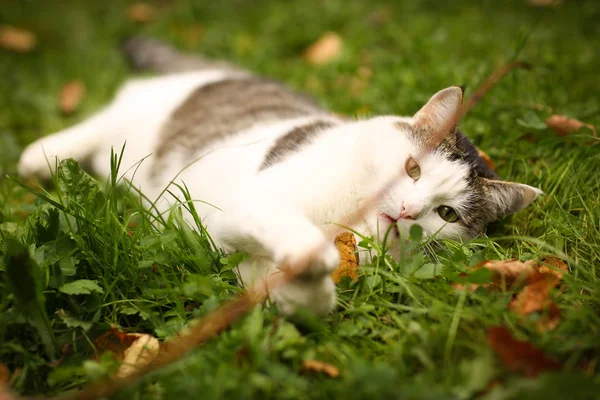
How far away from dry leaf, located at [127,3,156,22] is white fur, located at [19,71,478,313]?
94.0 inches

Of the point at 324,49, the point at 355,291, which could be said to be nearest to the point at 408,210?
the point at 355,291

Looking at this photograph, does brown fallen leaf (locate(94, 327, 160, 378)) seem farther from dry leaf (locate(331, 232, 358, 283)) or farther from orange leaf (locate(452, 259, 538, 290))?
orange leaf (locate(452, 259, 538, 290))

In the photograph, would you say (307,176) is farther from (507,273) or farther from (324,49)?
(324,49)

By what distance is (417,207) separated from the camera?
1.65m

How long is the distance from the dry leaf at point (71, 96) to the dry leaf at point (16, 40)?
677mm

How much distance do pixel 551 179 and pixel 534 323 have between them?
1.01m

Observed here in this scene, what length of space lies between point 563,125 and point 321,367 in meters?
1.76

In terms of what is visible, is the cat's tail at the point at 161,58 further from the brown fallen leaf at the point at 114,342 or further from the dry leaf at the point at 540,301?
the dry leaf at the point at 540,301

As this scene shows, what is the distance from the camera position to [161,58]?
3.48 m

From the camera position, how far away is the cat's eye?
1.75 metres

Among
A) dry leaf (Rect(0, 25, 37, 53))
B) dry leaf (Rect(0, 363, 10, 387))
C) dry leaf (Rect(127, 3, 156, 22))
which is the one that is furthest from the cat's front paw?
dry leaf (Rect(127, 3, 156, 22))

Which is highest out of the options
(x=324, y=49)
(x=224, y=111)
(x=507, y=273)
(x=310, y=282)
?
(x=324, y=49)

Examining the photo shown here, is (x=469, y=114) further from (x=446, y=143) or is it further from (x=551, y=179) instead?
(x=446, y=143)

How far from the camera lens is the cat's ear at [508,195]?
181 cm
